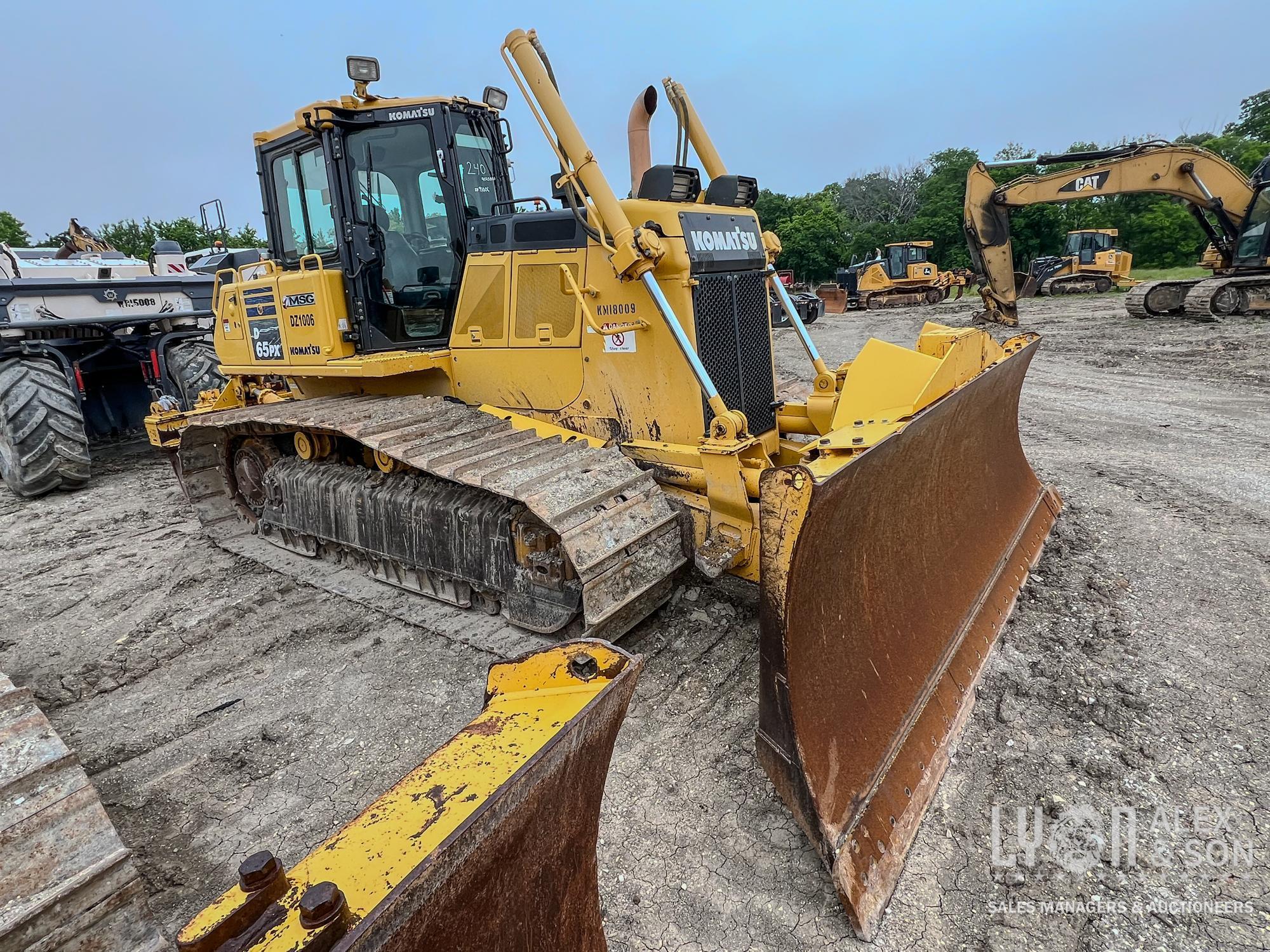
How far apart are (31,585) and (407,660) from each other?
3.35 meters

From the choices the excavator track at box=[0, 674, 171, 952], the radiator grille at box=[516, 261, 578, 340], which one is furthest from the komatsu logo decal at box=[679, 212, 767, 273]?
the excavator track at box=[0, 674, 171, 952]

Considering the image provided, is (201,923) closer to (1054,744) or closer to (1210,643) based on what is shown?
(1054,744)

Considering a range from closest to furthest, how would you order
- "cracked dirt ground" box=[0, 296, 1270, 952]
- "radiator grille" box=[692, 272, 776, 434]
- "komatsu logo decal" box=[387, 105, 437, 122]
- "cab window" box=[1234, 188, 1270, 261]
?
"cracked dirt ground" box=[0, 296, 1270, 952] → "radiator grille" box=[692, 272, 776, 434] → "komatsu logo decal" box=[387, 105, 437, 122] → "cab window" box=[1234, 188, 1270, 261]

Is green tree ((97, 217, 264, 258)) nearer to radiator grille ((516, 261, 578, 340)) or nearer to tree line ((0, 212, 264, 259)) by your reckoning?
tree line ((0, 212, 264, 259))

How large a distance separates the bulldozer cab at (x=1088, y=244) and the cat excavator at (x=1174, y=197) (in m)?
9.38

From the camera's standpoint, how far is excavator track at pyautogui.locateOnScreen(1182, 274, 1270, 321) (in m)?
13.1

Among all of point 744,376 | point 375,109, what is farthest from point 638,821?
point 375,109

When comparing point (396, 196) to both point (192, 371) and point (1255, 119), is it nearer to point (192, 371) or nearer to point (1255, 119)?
point (192, 371)

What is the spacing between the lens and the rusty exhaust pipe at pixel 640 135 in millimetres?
4316

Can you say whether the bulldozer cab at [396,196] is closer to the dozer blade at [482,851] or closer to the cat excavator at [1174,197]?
the dozer blade at [482,851]

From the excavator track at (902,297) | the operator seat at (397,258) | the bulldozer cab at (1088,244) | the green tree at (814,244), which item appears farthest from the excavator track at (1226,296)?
the green tree at (814,244)

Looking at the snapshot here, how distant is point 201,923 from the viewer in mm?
965

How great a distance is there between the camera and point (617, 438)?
3.92m

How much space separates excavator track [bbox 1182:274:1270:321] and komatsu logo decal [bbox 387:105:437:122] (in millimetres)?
15349
